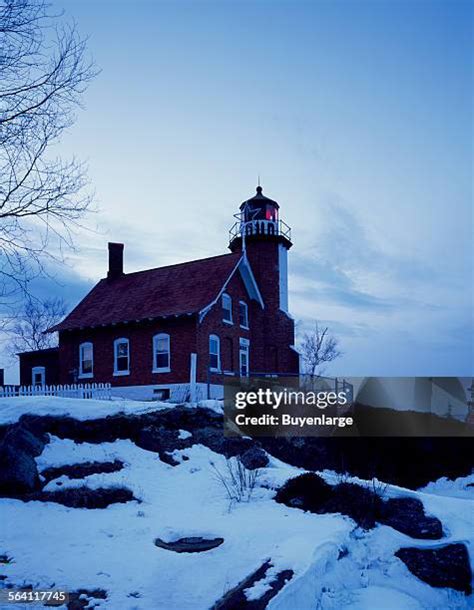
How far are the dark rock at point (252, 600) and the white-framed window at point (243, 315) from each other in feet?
73.8

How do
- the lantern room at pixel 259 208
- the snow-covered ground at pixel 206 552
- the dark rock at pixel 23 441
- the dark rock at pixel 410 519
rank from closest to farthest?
the snow-covered ground at pixel 206 552
the dark rock at pixel 410 519
the dark rock at pixel 23 441
the lantern room at pixel 259 208

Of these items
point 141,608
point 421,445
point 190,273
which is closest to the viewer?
point 141,608

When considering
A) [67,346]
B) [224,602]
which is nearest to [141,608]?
[224,602]

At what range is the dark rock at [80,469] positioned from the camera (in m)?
9.08

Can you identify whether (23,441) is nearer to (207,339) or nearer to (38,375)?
(207,339)

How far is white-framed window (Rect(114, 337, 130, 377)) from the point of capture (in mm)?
26594

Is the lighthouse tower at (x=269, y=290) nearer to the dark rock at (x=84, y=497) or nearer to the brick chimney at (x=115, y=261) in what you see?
the brick chimney at (x=115, y=261)

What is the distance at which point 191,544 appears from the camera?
22.3 ft

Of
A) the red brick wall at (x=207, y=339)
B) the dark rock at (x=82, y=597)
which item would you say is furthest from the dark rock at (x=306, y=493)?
the red brick wall at (x=207, y=339)

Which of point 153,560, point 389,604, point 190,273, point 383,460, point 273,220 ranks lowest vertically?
point 383,460

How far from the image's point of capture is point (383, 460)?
71.8ft

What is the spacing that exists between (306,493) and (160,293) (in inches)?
763

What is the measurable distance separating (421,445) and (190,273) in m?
13.6

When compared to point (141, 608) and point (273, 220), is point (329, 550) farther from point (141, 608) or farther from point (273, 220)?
point (273, 220)
